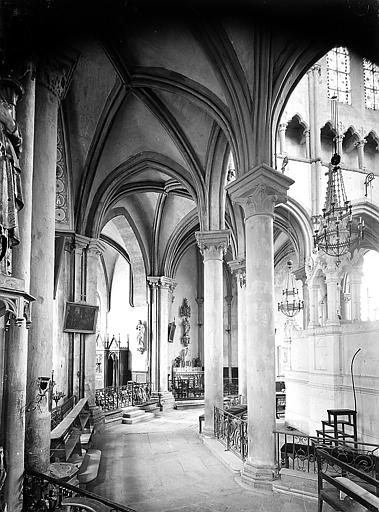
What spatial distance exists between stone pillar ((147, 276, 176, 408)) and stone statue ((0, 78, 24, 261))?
17.0 meters

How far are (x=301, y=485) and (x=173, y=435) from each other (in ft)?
21.2

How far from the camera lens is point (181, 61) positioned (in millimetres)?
10539

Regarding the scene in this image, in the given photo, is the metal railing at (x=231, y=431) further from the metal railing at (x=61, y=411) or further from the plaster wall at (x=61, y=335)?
the plaster wall at (x=61, y=335)

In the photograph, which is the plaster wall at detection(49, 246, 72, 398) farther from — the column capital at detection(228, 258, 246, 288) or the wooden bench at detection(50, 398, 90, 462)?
the column capital at detection(228, 258, 246, 288)

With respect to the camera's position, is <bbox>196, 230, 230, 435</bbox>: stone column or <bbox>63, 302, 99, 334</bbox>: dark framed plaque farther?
<bbox>63, 302, 99, 334</bbox>: dark framed plaque

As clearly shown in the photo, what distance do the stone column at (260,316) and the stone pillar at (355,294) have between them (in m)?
11.9

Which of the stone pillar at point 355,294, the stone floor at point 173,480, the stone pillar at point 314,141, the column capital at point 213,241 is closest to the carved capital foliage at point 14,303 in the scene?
the stone floor at point 173,480

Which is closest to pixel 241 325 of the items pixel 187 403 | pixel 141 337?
pixel 187 403

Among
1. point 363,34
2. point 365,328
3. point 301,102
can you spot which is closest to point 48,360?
point 363,34

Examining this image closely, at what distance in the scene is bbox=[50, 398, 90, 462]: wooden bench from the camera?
7.68m

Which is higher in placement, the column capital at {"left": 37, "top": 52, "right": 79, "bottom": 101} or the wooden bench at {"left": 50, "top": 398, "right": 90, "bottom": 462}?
the column capital at {"left": 37, "top": 52, "right": 79, "bottom": 101}

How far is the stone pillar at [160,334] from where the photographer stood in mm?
20844

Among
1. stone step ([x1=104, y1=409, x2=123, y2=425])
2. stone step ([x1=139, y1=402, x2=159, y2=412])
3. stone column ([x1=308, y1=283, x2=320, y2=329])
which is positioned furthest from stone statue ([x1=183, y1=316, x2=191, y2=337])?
stone column ([x1=308, y1=283, x2=320, y2=329])

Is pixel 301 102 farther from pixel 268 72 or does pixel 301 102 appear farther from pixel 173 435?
pixel 173 435
